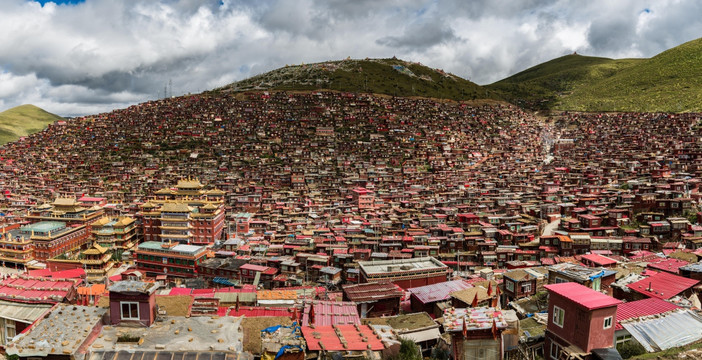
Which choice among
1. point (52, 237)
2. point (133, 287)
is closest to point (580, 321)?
point (133, 287)

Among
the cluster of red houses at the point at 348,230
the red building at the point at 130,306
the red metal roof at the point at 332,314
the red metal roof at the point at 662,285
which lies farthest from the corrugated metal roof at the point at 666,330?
the red building at the point at 130,306

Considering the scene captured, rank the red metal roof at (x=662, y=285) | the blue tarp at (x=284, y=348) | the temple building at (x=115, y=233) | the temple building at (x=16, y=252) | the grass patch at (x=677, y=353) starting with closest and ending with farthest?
1. the blue tarp at (x=284, y=348)
2. the grass patch at (x=677, y=353)
3. the red metal roof at (x=662, y=285)
4. the temple building at (x=16, y=252)
5. the temple building at (x=115, y=233)

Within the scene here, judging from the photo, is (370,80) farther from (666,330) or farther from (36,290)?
(666,330)

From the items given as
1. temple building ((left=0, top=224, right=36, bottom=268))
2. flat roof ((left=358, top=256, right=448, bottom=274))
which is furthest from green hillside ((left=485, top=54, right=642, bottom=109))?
temple building ((left=0, top=224, right=36, bottom=268))

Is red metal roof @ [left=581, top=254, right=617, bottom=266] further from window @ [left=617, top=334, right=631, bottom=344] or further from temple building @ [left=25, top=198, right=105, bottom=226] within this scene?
temple building @ [left=25, top=198, right=105, bottom=226]

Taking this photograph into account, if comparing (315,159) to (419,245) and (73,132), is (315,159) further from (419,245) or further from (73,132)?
(73,132)

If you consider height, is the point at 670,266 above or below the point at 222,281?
above

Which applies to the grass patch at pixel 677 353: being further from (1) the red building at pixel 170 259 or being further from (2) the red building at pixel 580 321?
(1) the red building at pixel 170 259
